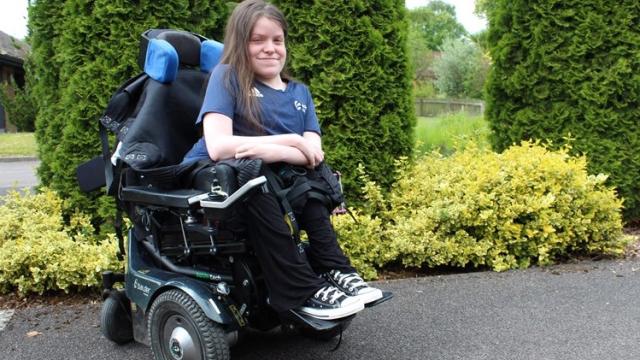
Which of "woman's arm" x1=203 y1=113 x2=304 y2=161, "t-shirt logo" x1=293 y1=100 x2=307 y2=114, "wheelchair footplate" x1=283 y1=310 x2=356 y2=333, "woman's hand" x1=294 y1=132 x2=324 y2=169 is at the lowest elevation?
"wheelchair footplate" x1=283 y1=310 x2=356 y2=333

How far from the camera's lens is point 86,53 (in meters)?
4.99

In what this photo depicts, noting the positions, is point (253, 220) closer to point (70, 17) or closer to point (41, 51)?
point (70, 17)

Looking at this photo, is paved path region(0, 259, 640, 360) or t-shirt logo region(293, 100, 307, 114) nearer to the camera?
t-shirt logo region(293, 100, 307, 114)

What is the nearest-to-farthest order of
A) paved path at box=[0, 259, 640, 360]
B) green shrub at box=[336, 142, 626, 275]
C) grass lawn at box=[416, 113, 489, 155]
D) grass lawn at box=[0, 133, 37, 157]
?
paved path at box=[0, 259, 640, 360] → green shrub at box=[336, 142, 626, 275] → grass lawn at box=[416, 113, 489, 155] → grass lawn at box=[0, 133, 37, 157]

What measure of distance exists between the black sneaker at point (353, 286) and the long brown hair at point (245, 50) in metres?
0.81

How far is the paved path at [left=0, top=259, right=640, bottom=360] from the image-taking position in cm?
328

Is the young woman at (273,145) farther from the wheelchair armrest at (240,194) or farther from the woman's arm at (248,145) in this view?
the wheelchair armrest at (240,194)

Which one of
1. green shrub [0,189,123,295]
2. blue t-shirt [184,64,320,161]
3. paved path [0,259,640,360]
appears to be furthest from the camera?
green shrub [0,189,123,295]

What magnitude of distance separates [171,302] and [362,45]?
10.3ft

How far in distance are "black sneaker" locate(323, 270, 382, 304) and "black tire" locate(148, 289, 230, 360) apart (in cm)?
58

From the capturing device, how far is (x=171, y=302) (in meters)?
2.85

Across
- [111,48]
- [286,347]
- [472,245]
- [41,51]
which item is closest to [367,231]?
[472,245]

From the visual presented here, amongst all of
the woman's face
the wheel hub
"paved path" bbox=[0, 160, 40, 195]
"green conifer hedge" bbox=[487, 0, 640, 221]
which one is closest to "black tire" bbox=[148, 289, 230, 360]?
the wheel hub

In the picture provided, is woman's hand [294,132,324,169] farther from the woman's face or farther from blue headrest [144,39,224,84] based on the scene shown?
blue headrest [144,39,224,84]
